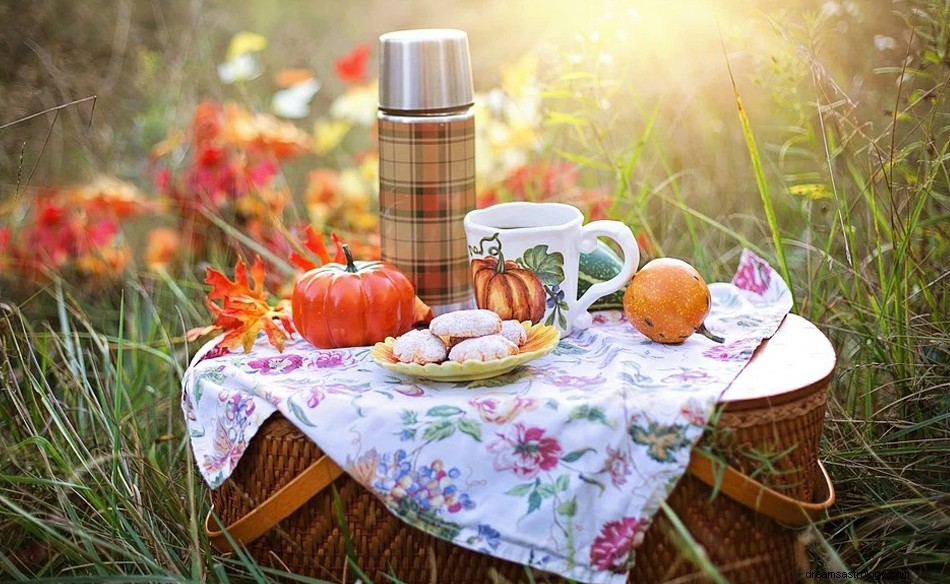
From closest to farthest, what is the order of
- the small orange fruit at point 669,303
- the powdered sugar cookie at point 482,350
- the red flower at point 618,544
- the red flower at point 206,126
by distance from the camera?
the red flower at point 618,544, the powdered sugar cookie at point 482,350, the small orange fruit at point 669,303, the red flower at point 206,126

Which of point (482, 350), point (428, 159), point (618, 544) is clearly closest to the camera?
point (618, 544)

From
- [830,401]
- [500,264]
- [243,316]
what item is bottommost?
[830,401]

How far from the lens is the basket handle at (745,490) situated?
1.33 metres

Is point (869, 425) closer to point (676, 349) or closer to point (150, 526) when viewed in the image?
point (676, 349)

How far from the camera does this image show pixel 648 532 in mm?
1350

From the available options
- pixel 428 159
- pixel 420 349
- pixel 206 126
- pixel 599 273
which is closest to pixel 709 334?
pixel 599 273

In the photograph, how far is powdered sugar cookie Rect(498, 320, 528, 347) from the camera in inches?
59.1

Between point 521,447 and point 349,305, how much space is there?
17.0 inches

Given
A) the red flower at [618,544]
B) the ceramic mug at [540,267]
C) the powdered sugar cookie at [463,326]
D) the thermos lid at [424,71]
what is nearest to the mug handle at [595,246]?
the ceramic mug at [540,267]

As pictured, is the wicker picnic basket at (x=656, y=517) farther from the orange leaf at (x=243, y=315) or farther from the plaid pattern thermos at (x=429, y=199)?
the plaid pattern thermos at (x=429, y=199)

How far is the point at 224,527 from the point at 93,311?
4.60ft

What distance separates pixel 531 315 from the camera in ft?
5.40

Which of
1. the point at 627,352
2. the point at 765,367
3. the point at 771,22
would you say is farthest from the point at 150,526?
the point at 771,22

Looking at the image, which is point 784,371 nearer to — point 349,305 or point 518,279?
point 518,279
